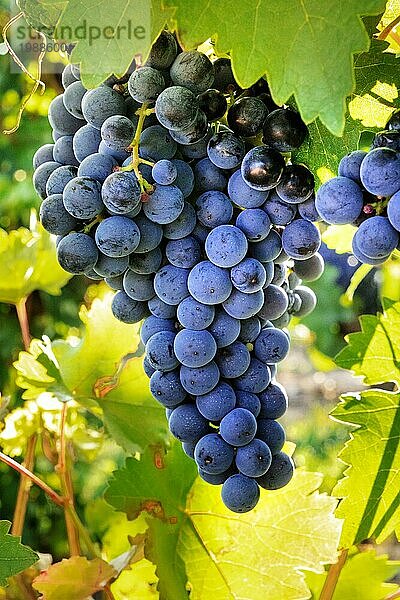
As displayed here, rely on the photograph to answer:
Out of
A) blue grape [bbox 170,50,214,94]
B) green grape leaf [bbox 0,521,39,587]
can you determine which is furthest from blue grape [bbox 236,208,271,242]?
green grape leaf [bbox 0,521,39,587]

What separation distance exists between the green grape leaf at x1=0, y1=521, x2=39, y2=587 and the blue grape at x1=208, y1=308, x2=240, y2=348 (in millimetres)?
242

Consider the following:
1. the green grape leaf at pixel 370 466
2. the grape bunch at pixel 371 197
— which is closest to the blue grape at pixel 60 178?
the grape bunch at pixel 371 197

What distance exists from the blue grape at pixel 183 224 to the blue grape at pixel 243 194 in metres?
0.04

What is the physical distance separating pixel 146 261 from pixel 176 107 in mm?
131

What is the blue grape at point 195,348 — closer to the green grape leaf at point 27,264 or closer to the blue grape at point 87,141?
the blue grape at point 87,141

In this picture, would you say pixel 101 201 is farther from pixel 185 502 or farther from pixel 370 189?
pixel 185 502

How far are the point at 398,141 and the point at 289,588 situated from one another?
1.61ft

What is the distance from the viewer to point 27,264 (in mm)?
979

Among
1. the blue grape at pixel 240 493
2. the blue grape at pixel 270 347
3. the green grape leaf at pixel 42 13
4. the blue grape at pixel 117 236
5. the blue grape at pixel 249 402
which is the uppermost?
the green grape leaf at pixel 42 13

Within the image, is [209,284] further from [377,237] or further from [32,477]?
[32,477]

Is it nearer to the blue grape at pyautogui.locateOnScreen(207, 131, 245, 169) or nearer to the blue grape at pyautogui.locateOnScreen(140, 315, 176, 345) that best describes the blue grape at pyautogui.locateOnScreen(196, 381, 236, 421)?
the blue grape at pyautogui.locateOnScreen(140, 315, 176, 345)

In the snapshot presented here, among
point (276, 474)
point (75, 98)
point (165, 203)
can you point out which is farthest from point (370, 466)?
point (75, 98)

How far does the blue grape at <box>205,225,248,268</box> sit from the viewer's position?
58cm

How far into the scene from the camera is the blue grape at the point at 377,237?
1.67 ft
